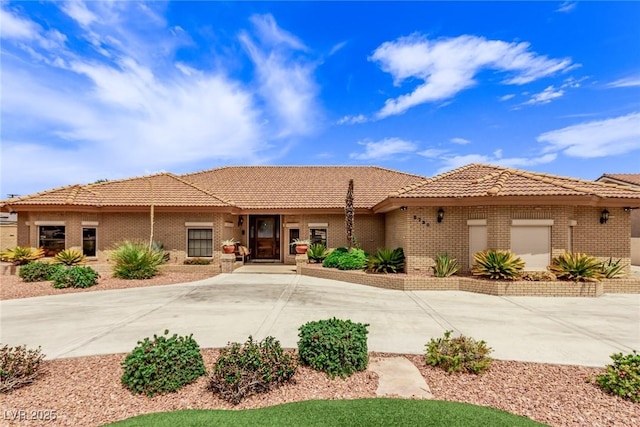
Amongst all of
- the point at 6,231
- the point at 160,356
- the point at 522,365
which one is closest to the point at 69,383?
the point at 160,356

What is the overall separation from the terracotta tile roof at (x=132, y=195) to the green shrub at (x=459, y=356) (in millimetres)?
13182

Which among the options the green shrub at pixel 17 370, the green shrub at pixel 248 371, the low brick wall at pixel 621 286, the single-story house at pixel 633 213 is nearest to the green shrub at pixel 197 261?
the green shrub at pixel 17 370

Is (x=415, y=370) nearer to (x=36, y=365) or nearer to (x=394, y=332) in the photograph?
(x=394, y=332)

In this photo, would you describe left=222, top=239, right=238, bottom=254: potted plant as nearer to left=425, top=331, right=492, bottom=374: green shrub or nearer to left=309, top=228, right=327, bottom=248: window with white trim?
left=309, top=228, right=327, bottom=248: window with white trim

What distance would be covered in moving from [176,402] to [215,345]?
6.10 ft

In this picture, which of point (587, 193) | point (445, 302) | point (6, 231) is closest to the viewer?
point (445, 302)

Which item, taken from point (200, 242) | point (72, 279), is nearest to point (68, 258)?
point (72, 279)

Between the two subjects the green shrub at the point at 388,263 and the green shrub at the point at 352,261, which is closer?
the green shrub at the point at 388,263

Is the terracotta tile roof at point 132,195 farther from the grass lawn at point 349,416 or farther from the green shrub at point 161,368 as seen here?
the grass lawn at point 349,416

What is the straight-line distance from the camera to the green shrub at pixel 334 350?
5.06m

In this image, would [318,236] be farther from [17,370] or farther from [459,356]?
[17,370]

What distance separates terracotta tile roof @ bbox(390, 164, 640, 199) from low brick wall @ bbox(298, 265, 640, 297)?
10.6ft

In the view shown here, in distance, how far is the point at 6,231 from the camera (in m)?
21.1

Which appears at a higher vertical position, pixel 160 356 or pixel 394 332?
pixel 160 356
